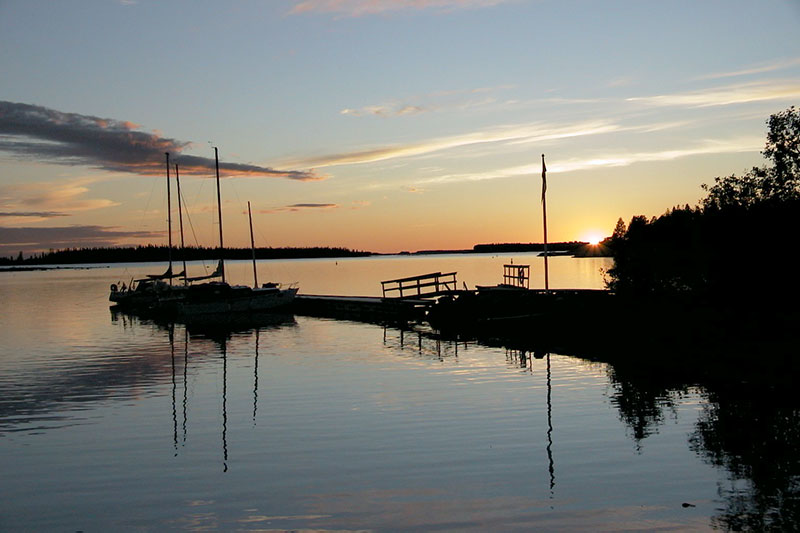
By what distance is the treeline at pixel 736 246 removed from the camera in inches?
1399

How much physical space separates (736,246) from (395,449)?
26407 mm

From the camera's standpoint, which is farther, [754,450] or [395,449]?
[395,449]

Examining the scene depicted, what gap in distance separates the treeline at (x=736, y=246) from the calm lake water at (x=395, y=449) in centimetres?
1048

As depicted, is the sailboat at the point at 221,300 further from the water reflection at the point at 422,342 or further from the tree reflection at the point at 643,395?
the tree reflection at the point at 643,395

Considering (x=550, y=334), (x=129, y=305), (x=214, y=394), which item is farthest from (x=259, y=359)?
(x=129, y=305)

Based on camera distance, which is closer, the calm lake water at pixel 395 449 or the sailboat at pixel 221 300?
the calm lake water at pixel 395 449

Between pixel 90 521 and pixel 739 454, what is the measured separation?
14.0 m

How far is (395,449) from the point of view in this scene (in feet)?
58.7

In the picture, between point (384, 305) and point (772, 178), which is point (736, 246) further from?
point (384, 305)

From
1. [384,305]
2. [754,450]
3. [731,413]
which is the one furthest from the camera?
[384,305]

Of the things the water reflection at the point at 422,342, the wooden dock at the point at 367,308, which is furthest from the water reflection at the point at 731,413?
the wooden dock at the point at 367,308

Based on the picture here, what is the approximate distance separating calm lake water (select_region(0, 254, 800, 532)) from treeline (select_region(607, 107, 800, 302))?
412 inches

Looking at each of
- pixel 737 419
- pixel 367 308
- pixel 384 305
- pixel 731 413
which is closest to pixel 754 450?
pixel 737 419

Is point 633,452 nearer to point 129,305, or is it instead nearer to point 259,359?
point 259,359
